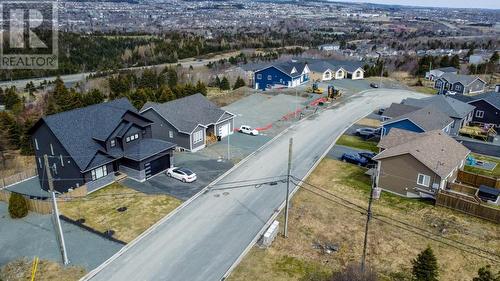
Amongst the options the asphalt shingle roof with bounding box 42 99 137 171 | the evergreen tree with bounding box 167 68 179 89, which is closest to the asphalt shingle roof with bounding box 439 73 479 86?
the evergreen tree with bounding box 167 68 179 89

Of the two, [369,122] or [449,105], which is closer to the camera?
[449,105]

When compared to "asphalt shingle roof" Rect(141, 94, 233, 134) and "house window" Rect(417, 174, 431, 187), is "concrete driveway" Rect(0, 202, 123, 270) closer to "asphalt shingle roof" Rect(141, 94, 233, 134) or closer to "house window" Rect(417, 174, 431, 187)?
"asphalt shingle roof" Rect(141, 94, 233, 134)

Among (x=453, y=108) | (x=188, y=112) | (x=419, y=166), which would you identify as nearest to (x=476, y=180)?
(x=419, y=166)

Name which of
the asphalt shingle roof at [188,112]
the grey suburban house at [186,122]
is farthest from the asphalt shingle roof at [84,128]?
the asphalt shingle roof at [188,112]

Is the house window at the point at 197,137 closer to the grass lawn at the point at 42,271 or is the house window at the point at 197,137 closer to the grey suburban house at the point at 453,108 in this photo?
the grass lawn at the point at 42,271

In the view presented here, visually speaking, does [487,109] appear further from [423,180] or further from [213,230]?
[213,230]
